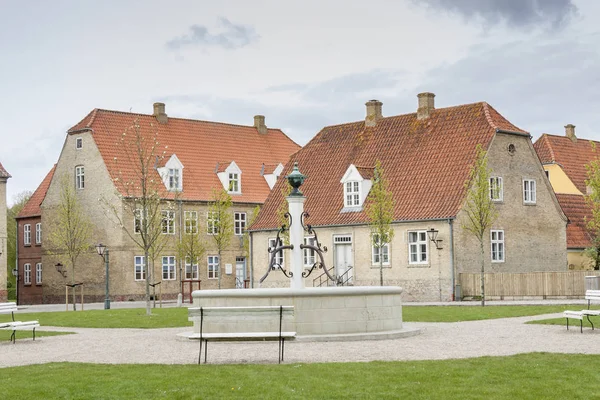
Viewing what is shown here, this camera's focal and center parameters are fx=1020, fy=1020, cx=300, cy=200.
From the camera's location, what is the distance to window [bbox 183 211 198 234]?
57.5 m

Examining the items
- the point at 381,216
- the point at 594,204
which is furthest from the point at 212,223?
the point at 594,204

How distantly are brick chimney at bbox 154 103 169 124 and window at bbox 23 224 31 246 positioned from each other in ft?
34.6

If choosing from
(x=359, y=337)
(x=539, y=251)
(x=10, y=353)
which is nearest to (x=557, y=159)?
(x=539, y=251)

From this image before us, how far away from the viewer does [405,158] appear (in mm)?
49219

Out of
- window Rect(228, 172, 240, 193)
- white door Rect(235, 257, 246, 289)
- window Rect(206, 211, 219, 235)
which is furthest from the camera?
window Rect(228, 172, 240, 193)

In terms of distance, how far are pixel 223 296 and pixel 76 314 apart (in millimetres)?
16315

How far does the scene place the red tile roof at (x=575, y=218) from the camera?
52.6 metres

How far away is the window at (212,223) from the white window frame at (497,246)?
15.2 metres

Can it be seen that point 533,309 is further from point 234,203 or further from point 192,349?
point 234,203

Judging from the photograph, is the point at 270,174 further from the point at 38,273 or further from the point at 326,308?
the point at 326,308

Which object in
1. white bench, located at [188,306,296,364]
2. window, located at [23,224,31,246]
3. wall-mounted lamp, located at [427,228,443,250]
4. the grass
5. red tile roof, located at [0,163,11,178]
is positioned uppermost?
red tile roof, located at [0,163,11,178]

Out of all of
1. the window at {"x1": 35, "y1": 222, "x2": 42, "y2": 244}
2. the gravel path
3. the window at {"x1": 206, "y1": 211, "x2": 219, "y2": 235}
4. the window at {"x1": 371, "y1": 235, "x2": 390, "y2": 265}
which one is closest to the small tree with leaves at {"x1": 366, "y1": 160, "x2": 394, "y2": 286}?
the window at {"x1": 371, "y1": 235, "x2": 390, "y2": 265}

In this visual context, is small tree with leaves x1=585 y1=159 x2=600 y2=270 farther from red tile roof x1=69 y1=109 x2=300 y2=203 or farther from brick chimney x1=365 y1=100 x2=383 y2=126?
red tile roof x1=69 y1=109 x2=300 y2=203

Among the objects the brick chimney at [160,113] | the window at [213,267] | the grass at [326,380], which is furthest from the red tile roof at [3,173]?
the grass at [326,380]
